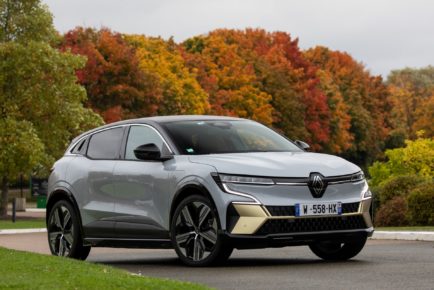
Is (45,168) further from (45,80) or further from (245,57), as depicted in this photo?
(245,57)

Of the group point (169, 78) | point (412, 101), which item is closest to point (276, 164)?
point (169, 78)

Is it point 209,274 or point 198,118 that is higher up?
point 198,118

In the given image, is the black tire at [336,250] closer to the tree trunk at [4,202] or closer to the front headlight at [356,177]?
the front headlight at [356,177]

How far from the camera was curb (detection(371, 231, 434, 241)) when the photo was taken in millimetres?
19875

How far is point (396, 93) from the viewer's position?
145m

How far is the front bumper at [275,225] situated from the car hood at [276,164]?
0.39m

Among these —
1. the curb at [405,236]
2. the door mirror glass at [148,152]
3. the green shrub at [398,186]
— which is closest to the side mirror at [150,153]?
the door mirror glass at [148,152]

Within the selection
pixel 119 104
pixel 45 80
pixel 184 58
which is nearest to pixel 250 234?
pixel 45 80

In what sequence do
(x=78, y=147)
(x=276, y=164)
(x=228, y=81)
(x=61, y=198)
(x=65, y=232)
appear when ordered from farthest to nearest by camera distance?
(x=228, y=81) < (x=78, y=147) < (x=61, y=198) < (x=65, y=232) < (x=276, y=164)

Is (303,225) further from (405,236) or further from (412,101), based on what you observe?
(412,101)

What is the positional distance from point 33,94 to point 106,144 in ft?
122

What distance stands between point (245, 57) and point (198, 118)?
83350mm

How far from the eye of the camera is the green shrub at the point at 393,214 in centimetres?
2780

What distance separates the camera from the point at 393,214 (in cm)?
2798
